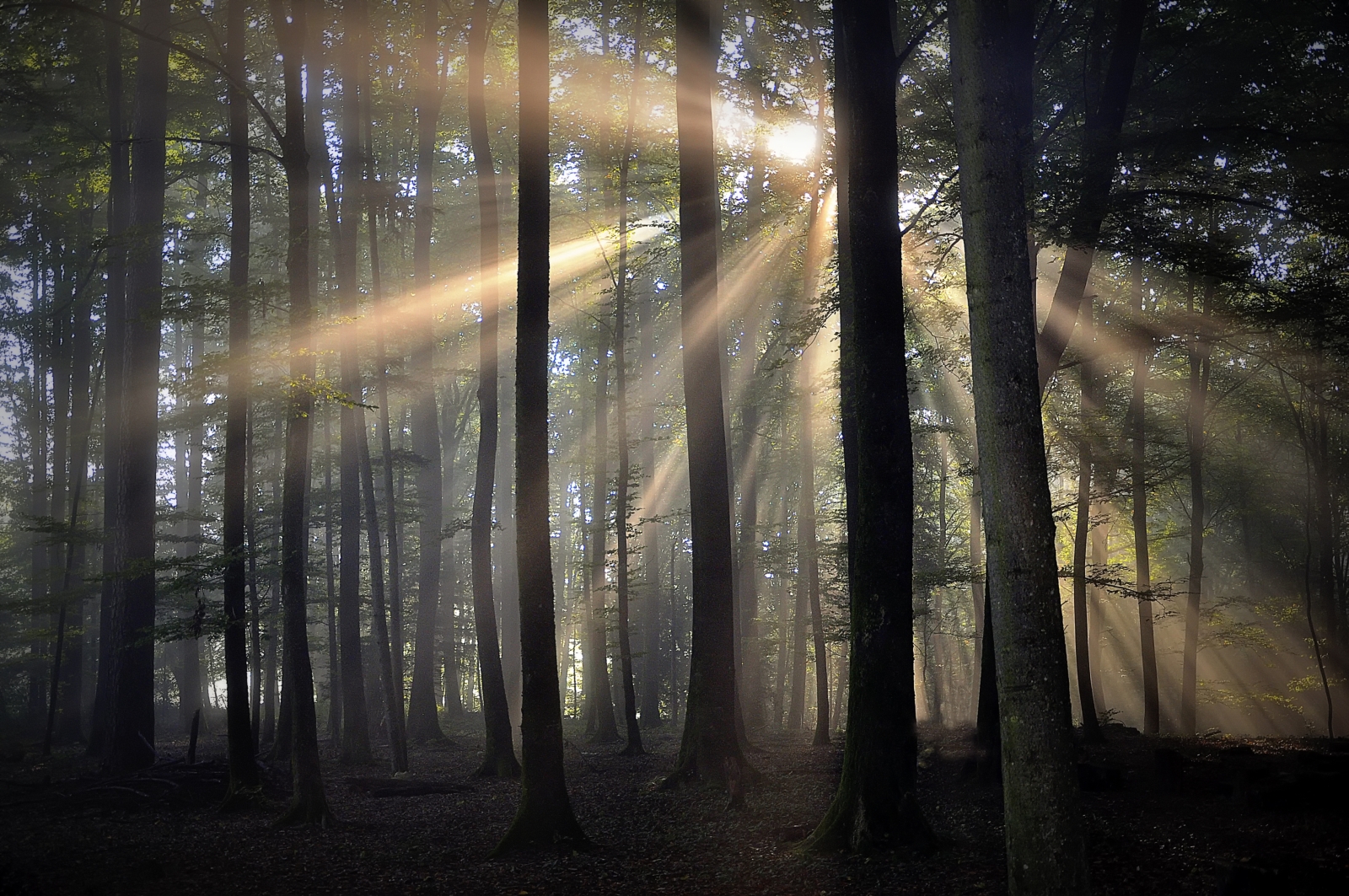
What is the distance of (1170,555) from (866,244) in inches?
1357

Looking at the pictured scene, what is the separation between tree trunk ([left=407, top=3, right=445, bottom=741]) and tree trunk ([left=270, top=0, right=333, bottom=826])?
5.47 metres

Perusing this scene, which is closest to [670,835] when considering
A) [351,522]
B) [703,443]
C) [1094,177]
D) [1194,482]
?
[703,443]

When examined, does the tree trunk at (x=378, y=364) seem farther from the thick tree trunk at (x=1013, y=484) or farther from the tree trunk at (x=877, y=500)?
the thick tree trunk at (x=1013, y=484)

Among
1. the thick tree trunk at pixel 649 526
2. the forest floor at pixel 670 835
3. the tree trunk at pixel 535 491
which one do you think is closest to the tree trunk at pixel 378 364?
the forest floor at pixel 670 835

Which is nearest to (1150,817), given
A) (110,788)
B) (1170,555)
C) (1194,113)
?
(1194,113)

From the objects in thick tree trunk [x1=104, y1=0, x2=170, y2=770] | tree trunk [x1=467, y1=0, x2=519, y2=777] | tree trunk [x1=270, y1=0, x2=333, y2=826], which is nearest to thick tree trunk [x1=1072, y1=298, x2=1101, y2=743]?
tree trunk [x1=467, y1=0, x2=519, y2=777]

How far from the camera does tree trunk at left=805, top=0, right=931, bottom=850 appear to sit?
26.1 feet

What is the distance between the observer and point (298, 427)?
12008mm

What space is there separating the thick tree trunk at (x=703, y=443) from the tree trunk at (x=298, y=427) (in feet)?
16.6

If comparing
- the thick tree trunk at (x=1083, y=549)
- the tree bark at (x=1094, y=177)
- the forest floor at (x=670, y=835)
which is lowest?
the forest floor at (x=670, y=835)

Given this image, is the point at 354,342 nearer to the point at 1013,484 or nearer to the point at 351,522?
the point at 351,522

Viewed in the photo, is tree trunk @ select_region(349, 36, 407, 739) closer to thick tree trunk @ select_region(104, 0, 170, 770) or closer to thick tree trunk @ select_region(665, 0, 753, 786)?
thick tree trunk @ select_region(104, 0, 170, 770)

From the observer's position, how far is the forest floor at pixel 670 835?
7309 millimetres

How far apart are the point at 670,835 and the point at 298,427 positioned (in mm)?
7622
